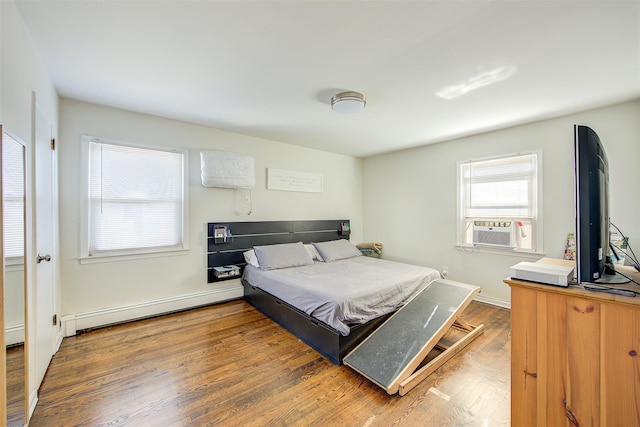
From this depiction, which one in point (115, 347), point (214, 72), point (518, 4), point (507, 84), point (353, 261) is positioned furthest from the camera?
point (353, 261)

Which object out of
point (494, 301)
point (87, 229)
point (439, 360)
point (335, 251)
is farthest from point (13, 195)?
point (494, 301)

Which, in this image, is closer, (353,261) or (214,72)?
(214,72)

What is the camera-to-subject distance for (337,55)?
2.00 meters

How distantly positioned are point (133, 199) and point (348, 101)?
2.72 meters

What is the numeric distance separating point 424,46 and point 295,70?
99cm

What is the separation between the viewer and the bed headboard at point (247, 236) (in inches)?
147

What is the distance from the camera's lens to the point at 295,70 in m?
2.20

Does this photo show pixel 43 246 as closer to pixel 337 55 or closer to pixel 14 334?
pixel 14 334

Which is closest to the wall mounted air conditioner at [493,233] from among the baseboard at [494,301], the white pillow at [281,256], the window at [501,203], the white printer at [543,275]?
the window at [501,203]

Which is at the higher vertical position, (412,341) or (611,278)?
(611,278)

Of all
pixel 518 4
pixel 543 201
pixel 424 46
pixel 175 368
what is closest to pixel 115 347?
pixel 175 368

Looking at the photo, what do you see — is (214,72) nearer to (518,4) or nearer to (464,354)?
(518,4)

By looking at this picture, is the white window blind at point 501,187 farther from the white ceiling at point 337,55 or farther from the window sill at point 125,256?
the window sill at point 125,256

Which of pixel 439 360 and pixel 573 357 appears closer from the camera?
pixel 573 357
